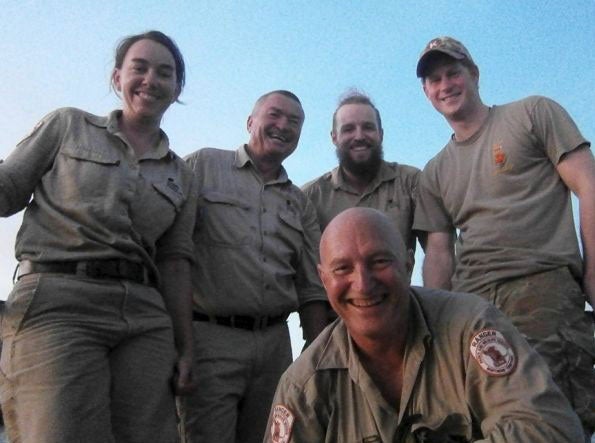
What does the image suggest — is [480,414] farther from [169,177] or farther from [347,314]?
[169,177]

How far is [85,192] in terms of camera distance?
3926mm

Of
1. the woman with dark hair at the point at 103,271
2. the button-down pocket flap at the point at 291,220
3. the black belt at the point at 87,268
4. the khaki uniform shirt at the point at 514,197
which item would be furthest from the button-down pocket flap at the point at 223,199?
the khaki uniform shirt at the point at 514,197

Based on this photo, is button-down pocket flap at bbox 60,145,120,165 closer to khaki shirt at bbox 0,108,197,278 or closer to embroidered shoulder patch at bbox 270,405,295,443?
khaki shirt at bbox 0,108,197,278

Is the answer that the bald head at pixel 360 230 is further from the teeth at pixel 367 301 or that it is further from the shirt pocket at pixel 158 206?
the shirt pocket at pixel 158 206

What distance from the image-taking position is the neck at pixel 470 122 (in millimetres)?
4816

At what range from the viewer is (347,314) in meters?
3.39

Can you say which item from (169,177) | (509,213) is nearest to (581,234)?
(509,213)

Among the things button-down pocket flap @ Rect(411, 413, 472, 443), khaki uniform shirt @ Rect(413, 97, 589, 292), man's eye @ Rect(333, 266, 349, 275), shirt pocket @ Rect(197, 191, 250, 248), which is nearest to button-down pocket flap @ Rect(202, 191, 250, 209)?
shirt pocket @ Rect(197, 191, 250, 248)

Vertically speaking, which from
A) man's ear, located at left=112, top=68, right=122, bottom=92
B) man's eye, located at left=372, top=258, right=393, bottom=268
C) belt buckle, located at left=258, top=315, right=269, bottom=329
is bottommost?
belt buckle, located at left=258, top=315, right=269, bottom=329

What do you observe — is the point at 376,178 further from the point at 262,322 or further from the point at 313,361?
the point at 313,361

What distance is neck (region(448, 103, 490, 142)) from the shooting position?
15.8 ft

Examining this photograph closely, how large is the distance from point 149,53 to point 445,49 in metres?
2.02

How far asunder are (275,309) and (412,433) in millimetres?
1884

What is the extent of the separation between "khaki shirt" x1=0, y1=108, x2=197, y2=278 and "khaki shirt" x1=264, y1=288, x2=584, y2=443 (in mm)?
1279
